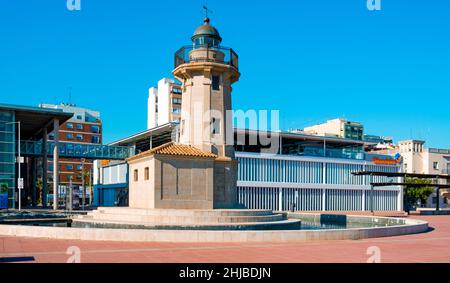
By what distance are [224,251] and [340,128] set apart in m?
140

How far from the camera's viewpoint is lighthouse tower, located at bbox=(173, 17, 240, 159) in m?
29.0

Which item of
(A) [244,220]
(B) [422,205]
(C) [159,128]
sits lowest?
(B) [422,205]

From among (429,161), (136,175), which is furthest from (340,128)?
(136,175)

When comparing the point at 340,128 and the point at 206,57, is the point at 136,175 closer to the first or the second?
the point at 206,57

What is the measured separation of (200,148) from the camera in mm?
28797

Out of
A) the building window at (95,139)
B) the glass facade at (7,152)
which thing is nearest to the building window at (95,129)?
the building window at (95,139)

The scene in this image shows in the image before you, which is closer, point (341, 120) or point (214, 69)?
point (214, 69)

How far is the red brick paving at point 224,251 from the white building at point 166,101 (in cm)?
9973

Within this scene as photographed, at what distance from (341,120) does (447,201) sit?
2298 inches
